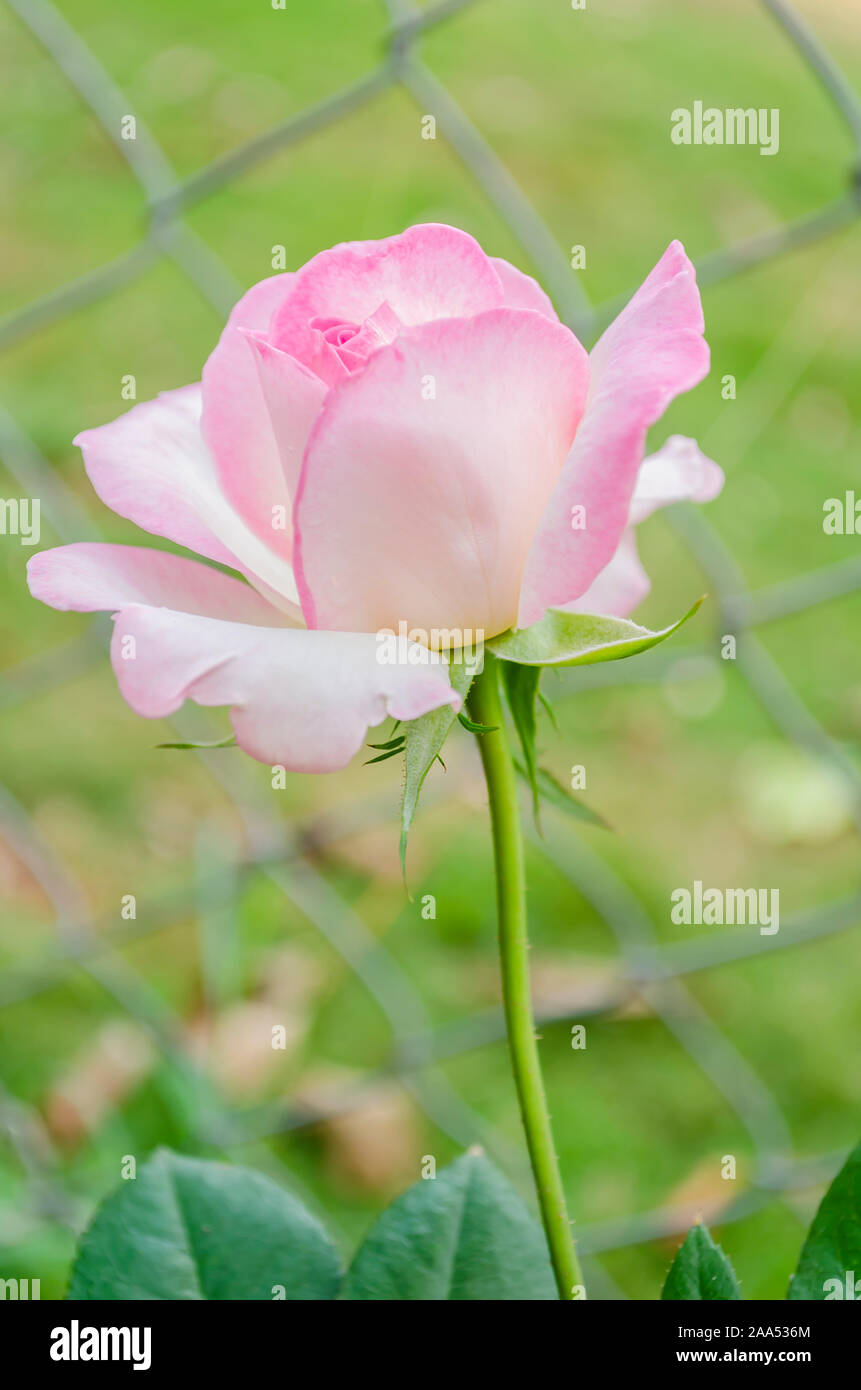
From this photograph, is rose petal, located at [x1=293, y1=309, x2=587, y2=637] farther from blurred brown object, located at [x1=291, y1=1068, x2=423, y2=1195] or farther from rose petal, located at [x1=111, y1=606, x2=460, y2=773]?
blurred brown object, located at [x1=291, y1=1068, x2=423, y2=1195]

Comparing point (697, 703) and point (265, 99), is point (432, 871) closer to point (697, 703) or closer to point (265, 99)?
point (697, 703)

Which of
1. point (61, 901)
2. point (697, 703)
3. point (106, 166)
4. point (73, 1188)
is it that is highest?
point (106, 166)

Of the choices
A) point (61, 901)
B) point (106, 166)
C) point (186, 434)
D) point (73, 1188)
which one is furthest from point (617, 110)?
point (186, 434)

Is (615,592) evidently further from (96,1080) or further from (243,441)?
(96,1080)

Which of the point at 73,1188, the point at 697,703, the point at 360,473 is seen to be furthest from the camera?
the point at 697,703

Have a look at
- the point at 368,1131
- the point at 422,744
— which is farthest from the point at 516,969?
the point at 368,1131

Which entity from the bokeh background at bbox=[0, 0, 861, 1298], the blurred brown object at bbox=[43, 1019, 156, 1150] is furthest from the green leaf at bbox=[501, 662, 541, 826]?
the blurred brown object at bbox=[43, 1019, 156, 1150]
